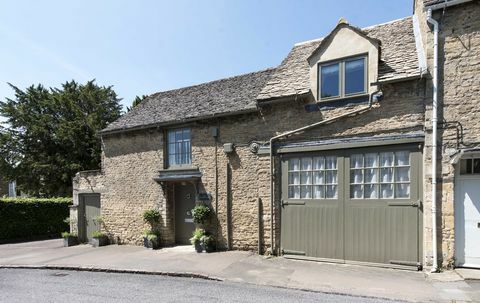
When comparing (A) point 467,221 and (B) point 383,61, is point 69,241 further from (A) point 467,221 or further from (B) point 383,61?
(A) point 467,221

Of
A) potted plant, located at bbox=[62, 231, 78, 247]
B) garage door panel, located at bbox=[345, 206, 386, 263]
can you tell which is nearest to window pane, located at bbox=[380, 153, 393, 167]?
garage door panel, located at bbox=[345, 206, 386, 263]

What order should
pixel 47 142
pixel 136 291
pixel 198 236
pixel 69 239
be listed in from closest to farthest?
pixel 136 291, pixel 198 236, pixel 69 239, pixel 47 142

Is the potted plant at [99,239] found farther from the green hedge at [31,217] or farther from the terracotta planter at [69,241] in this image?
the green hedge at [31,217]

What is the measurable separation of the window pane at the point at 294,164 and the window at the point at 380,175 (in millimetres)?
1606

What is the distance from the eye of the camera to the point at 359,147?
914 cm

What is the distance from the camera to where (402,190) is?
8648 millimetres

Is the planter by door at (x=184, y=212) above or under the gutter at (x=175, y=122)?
under

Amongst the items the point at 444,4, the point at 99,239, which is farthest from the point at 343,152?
the point at 99,239

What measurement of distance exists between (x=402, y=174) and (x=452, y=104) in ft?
6.64

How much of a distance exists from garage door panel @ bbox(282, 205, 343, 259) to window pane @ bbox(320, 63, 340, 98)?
329cm

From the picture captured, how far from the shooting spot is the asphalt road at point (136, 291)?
6.81m

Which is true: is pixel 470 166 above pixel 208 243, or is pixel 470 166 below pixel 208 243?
above

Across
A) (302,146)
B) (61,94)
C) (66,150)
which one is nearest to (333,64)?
(302,146)

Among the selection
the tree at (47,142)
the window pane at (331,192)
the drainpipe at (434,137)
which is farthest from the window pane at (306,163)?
the tree at (47,142)
